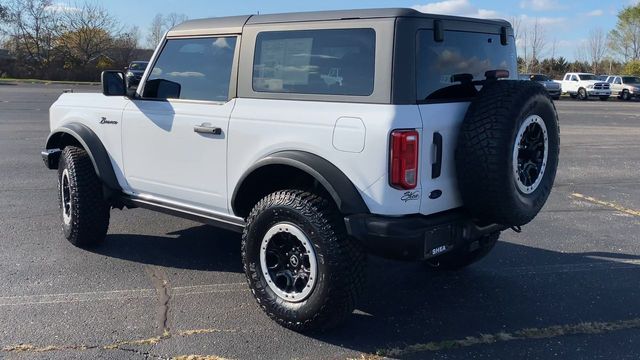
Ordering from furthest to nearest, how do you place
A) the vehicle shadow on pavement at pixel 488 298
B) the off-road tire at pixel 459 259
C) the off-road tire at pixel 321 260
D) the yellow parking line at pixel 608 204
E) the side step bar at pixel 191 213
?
the yellow parking line at pixel 608 204 → the off-road tire at pixel 459 259 → the side step bar at pixel 191 213 → the vehicle shadow on pavement at pixel 488 298 → the off-road tire at pixel 321 260

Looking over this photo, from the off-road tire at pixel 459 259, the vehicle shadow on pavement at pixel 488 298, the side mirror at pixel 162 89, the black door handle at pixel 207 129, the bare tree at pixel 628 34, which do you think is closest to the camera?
the vehicle shadow on pavement at pixel 488 298

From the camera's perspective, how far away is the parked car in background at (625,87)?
142 feet

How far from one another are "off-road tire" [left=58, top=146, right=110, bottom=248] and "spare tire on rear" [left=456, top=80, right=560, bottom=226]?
3.23 m

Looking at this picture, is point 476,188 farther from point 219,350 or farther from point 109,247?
point 109,247

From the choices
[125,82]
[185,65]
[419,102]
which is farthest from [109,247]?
[419,102]

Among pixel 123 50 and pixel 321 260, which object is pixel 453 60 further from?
pixel 123 50

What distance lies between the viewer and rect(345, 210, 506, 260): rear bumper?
11.4 ft

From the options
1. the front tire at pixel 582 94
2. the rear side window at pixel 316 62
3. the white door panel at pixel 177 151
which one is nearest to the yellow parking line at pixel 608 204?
the rear side window at pixel 316 62

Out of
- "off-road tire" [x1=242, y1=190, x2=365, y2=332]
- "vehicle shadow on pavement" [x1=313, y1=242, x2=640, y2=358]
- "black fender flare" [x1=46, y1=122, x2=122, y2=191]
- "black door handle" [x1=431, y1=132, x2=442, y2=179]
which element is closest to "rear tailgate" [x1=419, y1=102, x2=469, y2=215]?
"black door handle" [x1=431, y1=132, x2=442, y2=179]

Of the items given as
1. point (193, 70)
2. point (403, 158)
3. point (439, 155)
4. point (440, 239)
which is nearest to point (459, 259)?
point (440, 239)

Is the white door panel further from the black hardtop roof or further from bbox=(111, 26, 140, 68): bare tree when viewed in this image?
bbox=(111, 26, 140, 68): bare tree

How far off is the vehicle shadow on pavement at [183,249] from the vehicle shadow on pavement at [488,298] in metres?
1.34

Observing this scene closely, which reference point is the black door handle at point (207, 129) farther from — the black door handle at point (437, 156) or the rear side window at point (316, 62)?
the black door handle at point (437, 156)

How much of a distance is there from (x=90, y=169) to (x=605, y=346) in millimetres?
4240
